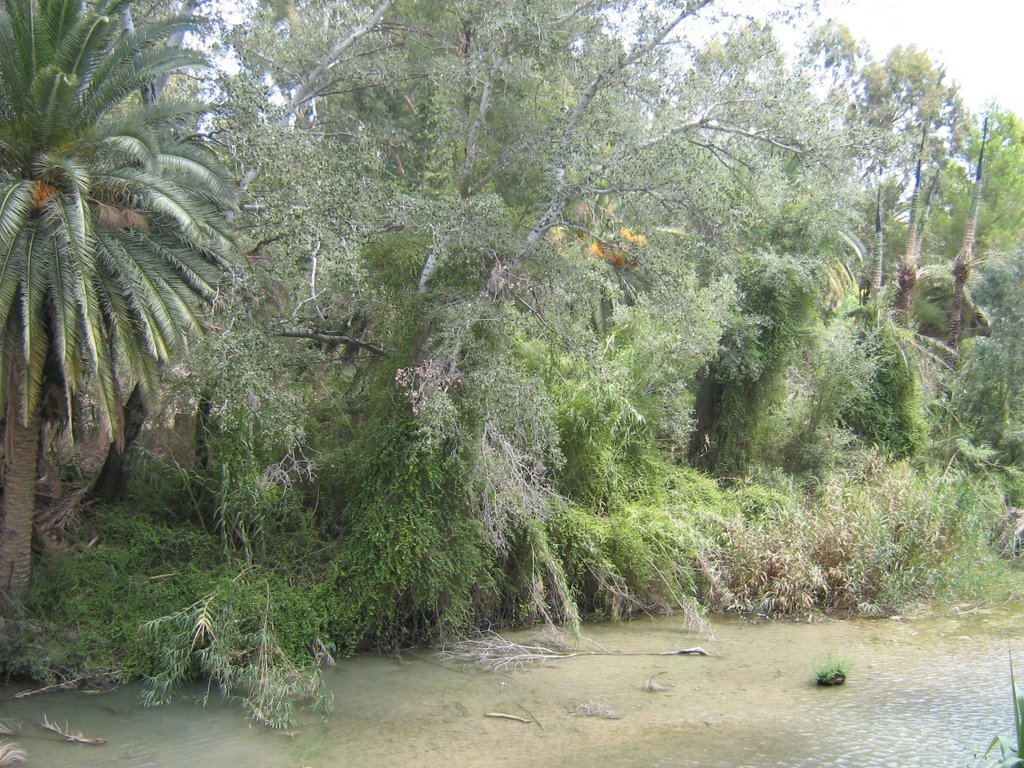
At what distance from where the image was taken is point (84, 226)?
8953 millimetres

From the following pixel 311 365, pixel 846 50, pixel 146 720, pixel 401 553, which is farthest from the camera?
pixel 846 50

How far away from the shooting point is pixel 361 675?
1041 cm

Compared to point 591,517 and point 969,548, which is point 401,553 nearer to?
point 591,517

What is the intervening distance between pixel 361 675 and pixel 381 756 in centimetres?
233

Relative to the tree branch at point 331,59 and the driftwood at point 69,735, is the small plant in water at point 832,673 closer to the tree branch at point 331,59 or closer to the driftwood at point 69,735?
the driftwood at point 69,735

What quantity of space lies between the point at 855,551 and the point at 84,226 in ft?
38.3

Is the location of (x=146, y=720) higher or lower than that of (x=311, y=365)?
lower

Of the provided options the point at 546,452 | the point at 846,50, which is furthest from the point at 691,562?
the point at 846,50

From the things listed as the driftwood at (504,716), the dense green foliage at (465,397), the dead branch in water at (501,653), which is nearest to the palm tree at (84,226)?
the dense green foliage at (465,397)

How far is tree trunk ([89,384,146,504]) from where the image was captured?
11859 mm

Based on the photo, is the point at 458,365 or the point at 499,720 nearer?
the point at 499,720

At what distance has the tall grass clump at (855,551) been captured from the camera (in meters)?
13.1

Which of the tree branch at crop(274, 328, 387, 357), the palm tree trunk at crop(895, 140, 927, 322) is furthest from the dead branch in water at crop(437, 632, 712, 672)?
the palm tree trunk at crop(895, 140, 927, 322)

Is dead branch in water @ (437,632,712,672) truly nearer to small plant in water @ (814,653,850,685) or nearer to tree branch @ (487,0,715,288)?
small plant in water @ (814,653,850,685)
